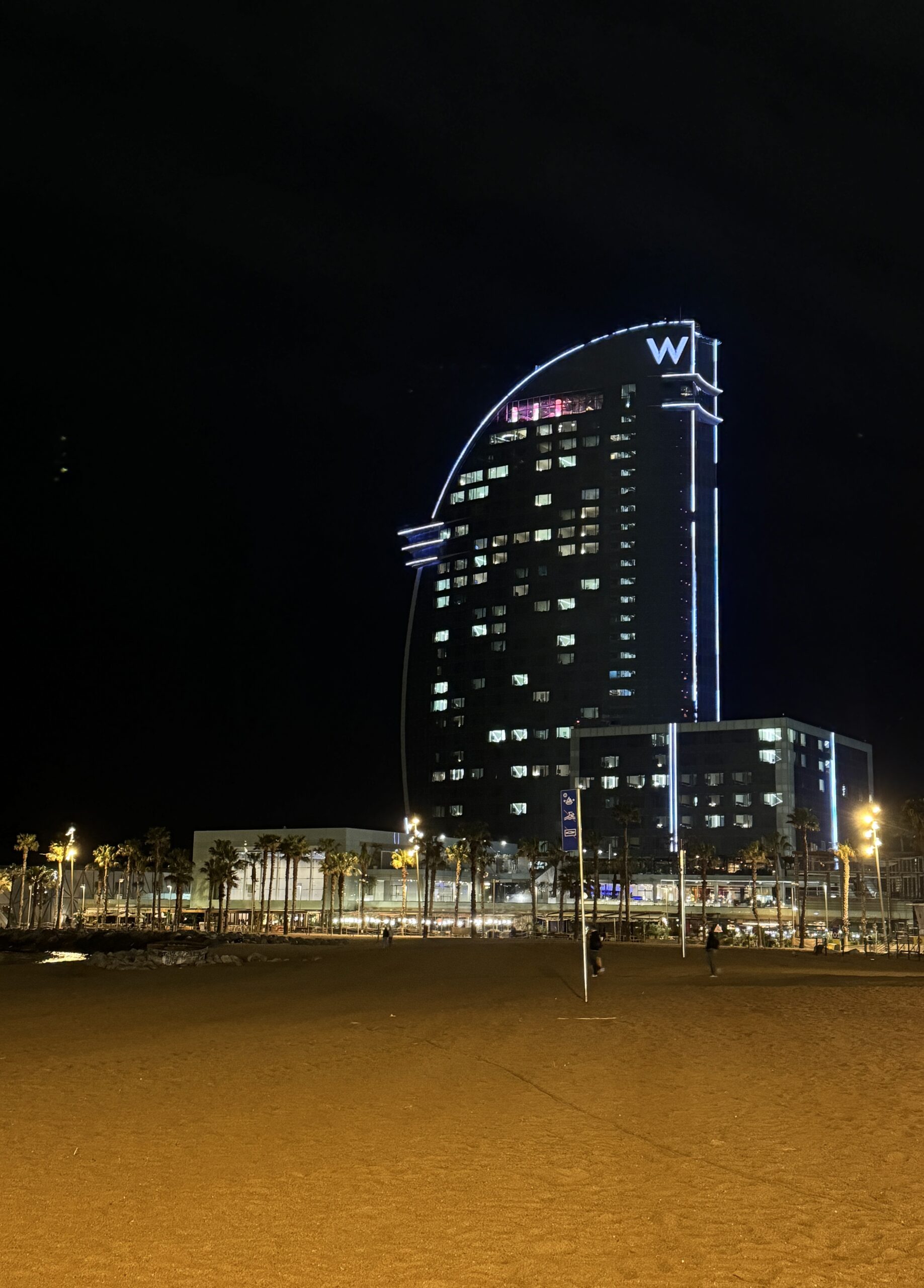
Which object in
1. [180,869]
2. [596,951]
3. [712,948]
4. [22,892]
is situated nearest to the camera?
[596,951]

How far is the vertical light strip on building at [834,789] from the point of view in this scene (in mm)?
143875

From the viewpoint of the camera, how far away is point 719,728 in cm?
14000

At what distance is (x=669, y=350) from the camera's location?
161000 millimetres

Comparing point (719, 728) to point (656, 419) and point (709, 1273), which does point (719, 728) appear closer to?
point (656, 419)

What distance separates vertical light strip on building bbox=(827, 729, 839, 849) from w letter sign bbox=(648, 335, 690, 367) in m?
53.9

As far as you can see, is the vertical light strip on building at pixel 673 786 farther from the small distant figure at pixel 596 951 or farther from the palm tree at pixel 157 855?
the small distant figure at pixel 596 951

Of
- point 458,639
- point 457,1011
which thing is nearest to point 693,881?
point 458,639

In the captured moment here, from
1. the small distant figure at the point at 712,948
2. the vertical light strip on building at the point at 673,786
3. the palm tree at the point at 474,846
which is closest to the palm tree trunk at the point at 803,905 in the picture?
the palm tree at the point at 474,846

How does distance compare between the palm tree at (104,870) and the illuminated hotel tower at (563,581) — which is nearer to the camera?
the palm tree at (104,870)

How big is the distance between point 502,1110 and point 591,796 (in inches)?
5304

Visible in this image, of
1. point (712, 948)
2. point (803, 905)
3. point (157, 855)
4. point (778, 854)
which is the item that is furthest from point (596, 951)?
point (157, 855)

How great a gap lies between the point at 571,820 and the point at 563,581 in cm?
13200

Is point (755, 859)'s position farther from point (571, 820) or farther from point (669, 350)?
point (571, 820)

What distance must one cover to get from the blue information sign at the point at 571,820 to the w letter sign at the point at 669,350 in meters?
140
